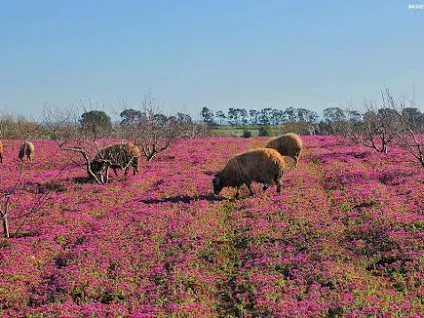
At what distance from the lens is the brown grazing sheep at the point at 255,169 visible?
762 inches

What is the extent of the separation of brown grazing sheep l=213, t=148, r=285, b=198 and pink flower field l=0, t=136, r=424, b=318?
0.80 metres

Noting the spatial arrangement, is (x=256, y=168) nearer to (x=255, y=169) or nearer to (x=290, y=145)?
(x=255, y=169)

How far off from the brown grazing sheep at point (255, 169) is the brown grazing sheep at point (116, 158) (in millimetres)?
8155

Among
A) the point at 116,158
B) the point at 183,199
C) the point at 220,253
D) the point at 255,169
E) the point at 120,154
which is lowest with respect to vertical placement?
the point at 220,253

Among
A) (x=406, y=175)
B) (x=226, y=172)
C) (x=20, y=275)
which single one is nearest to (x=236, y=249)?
(x=20, y=275)

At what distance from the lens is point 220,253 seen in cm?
1219

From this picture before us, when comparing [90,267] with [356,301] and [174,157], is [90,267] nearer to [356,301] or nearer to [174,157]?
[356,301]

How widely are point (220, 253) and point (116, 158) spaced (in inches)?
583

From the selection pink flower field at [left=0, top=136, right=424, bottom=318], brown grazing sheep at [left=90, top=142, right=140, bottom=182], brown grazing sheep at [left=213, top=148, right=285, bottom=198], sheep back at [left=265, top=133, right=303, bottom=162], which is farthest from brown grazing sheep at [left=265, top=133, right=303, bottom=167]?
brown grazing sheep at [left=90, top=142, right=140, bottom=182]

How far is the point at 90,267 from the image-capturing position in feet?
36.8

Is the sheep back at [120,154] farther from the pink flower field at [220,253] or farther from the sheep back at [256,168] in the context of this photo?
the sheep back at [256,168]

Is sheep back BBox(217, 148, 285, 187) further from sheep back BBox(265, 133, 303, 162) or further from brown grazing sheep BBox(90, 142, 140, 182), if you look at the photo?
sheep back BBox(265, 133, 303, 162)

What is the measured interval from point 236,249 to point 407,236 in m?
5.42

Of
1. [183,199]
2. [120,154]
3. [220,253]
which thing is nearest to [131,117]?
[120,154]
